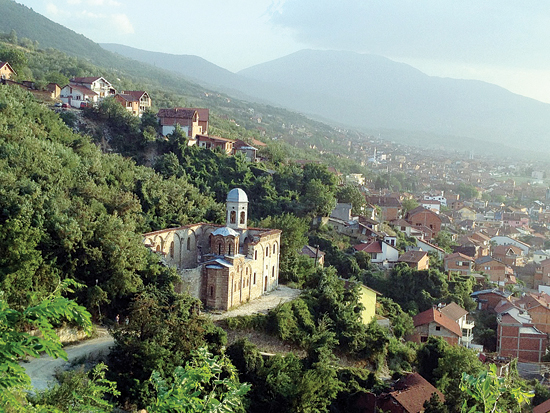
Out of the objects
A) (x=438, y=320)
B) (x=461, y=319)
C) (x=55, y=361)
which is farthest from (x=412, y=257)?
(x=55, y=361)

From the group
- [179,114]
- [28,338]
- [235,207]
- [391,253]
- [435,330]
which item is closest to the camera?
[28,338]

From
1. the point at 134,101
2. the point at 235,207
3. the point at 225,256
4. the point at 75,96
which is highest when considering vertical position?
the point at 75,96

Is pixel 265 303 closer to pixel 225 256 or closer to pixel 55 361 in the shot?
pixel 225 256

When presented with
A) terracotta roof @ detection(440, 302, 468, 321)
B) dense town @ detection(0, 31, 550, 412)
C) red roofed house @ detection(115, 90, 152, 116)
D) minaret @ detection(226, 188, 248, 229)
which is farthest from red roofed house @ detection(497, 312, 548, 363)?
red roofed house @ detection(115, 90, 152, 116)

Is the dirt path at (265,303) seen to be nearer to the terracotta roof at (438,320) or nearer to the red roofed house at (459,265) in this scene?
the terracotta roof at (438,320)

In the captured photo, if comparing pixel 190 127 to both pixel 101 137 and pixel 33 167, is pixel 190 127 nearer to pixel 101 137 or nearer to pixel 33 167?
pixel 101 137

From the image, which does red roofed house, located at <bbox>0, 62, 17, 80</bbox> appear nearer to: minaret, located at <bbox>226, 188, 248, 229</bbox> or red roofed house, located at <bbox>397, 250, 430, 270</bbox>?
minaret, located at <bbox>226, 188, 248, 229</bbox>

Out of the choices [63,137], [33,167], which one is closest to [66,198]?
[33,167]
